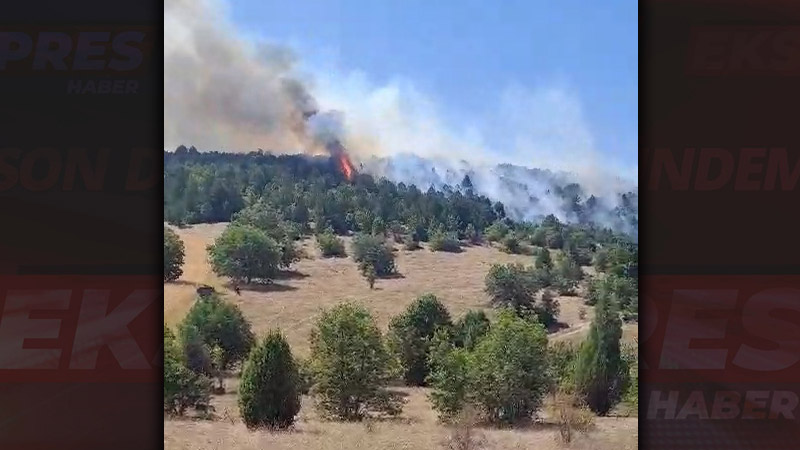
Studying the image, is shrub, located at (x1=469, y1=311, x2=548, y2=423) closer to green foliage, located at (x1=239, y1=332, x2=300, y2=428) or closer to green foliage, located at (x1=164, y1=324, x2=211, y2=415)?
green foliage, located at (x1=239, y1=332, x2=300, y2=428)

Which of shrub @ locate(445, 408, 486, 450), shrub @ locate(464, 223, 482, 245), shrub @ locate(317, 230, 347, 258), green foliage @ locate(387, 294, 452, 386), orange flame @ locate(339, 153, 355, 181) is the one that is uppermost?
orange flame @ locate(339, 153, 355, 181)

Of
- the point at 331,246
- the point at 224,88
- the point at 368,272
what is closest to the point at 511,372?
the point at 368,272

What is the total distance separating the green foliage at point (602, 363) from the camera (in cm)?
393

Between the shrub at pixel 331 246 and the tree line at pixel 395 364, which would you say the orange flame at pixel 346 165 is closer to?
the shrub at pixel 331 246

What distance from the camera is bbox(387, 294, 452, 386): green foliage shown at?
395 cm

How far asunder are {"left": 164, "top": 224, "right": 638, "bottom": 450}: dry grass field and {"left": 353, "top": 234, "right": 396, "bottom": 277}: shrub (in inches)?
1.9

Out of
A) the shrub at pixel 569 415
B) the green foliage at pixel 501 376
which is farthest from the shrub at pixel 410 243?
the shrub at pixel 569 415

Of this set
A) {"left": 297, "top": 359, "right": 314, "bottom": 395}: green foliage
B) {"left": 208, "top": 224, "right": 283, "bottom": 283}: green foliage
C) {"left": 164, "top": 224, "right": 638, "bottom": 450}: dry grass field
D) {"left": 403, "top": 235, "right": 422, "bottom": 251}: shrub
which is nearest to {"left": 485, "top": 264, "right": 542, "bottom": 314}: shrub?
{"left": 164, "top": 224, "right": 638, "bottom": 450}: dry grass field
